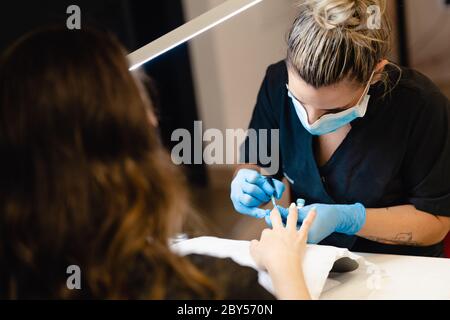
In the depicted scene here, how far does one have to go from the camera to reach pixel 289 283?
1044 millimetres

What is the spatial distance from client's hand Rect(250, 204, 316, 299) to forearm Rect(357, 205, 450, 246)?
0.23 meters

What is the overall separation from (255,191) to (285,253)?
32 cm

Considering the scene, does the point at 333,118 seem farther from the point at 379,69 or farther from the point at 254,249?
the point at 254,249

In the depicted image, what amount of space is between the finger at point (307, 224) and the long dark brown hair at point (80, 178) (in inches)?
12.2

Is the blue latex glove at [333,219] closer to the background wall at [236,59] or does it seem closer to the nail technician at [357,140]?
the nail technician at [357,140]

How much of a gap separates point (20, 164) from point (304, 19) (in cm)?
69

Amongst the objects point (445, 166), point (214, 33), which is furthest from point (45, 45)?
point (214, 33)

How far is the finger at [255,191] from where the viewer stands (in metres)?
1.41

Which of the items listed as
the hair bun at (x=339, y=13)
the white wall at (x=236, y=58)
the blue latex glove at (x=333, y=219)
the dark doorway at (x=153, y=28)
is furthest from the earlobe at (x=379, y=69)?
the white wall at (x=236, y=58)

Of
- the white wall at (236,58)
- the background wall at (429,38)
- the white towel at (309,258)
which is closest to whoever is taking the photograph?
the white towel at (309,258)

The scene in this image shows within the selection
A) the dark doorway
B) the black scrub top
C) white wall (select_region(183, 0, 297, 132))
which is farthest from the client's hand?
white wall (select_region(183, 0, 297, 132))

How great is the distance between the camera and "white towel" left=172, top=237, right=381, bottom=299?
113 centimetres

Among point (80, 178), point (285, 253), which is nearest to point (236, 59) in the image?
point (285, 253)

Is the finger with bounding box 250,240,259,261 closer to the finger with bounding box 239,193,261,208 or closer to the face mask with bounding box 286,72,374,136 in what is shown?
the finger with bounding box 239,193,261,208
